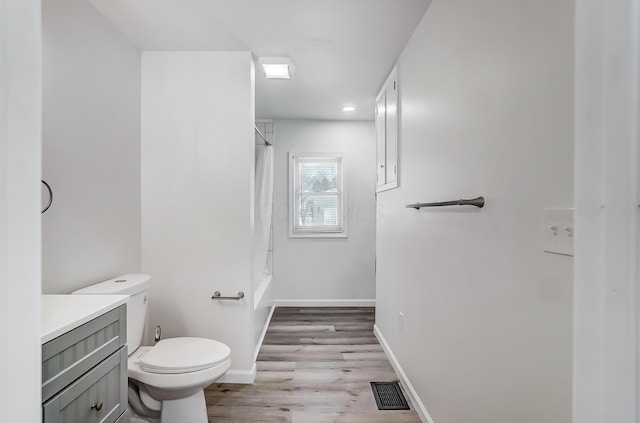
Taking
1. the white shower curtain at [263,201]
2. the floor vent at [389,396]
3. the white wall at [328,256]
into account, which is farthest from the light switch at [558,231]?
the white wall at [328,256]

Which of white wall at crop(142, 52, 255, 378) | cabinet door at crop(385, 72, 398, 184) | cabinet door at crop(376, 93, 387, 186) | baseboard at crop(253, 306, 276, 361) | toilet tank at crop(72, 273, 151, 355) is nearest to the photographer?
toilet tank at crop(72, 273, 151, 355)

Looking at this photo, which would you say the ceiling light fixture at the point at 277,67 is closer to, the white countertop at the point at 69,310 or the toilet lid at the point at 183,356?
the white countertop at the point at 69,310

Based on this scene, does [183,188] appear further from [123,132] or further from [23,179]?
[23,179]

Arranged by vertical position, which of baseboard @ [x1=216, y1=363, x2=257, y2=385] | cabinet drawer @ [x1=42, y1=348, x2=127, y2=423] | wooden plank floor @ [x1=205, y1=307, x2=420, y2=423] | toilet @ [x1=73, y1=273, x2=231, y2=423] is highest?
cabinet drawer @ [x1=42, y1=348, x2=127, y2=423]

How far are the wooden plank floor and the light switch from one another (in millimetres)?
1503

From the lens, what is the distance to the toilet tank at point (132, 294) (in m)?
1.61

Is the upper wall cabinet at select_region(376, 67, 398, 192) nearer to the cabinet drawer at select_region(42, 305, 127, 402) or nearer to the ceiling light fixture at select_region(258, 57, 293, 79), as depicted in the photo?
the ceiling light fixture at select_region(258, 57, 293, 79)

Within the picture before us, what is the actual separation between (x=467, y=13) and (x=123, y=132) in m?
2.04

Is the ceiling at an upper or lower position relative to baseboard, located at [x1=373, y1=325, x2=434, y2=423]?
upper

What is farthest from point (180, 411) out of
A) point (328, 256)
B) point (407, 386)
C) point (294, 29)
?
point (328, 256)

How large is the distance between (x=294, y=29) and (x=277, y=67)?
44 centimetres

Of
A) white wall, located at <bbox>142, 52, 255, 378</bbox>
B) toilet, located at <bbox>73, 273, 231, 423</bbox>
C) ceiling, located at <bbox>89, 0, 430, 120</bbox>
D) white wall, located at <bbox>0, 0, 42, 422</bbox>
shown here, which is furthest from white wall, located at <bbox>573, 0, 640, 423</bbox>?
white wall, located at <bbox>142, 52, 255, 378</bbox>

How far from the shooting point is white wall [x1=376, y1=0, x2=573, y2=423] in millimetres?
798

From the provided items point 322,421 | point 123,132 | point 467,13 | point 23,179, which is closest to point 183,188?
point 123,132
